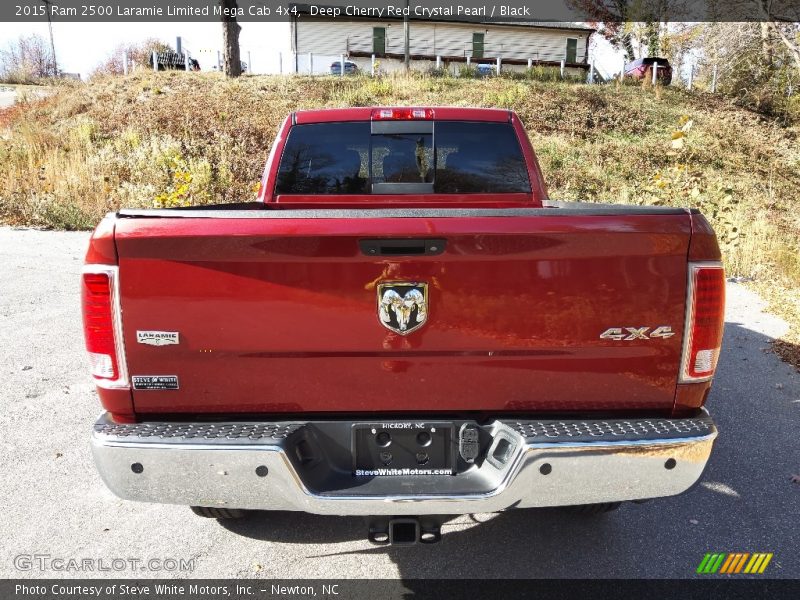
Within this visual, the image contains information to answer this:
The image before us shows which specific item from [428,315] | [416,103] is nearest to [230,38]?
[416,103]

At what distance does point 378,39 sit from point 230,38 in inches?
613

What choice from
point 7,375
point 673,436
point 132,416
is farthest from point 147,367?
point 7,375

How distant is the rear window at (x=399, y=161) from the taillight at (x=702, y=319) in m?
1.89

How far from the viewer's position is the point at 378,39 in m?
38.4

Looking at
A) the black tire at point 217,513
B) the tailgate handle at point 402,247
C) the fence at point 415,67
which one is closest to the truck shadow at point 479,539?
the black tire at point 217,513

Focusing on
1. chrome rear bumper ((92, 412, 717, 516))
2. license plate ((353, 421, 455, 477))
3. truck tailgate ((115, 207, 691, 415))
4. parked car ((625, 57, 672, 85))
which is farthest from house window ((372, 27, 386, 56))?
chrome rear bumper ((92, 412, 717, 516))

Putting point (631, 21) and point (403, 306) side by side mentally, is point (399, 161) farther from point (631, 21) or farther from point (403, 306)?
point (631, 21)

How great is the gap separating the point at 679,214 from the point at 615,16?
47033 mm

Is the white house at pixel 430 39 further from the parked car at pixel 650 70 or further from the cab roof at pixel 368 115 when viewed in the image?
the cab roof at pixel 368 115

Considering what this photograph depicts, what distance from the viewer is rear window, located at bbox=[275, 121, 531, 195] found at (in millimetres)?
3934

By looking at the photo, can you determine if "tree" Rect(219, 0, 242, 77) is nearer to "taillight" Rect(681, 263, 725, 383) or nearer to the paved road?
the paved road

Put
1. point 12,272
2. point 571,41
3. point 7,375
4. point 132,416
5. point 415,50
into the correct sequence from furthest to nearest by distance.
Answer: point 571,41 < point 415,50 < point 12,272 < point 7,375 < point 132,416

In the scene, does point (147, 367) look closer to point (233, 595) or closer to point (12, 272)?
point (233, 595)

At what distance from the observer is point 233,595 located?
264cm
